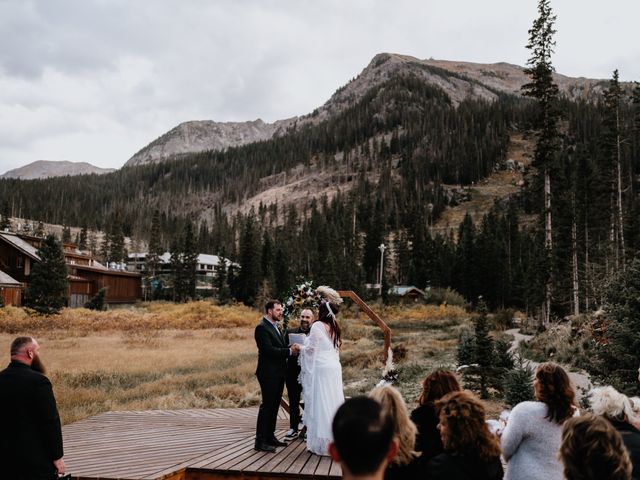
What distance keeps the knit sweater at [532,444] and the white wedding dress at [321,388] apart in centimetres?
267

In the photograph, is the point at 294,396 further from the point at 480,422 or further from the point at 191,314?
the point at 191,314

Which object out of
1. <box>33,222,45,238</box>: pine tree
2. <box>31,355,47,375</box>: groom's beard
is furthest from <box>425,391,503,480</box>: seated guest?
<box>33,222,45,238</box>: pine tree

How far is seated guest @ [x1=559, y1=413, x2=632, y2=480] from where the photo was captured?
2.61 m

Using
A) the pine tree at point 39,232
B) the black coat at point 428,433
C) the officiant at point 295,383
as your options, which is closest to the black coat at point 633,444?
the black coat at point 428,433

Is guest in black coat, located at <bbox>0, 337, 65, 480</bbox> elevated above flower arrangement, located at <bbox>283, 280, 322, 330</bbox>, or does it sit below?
below

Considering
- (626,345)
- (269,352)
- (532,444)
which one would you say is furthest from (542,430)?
(626,345)

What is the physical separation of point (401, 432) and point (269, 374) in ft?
11.3

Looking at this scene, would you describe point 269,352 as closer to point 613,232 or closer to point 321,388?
point 321,388

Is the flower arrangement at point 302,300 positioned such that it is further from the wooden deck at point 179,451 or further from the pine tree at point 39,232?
the pine tree at point 39,232

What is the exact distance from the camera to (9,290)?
4069cm

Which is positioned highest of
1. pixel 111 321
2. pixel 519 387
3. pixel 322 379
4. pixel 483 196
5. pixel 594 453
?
pixel 483 196

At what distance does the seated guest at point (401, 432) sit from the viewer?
327cm

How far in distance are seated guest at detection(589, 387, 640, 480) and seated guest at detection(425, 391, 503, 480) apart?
0.99m

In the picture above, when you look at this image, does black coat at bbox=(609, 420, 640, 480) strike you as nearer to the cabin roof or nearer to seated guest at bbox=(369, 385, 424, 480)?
seated guest at bbox=(369, 385, 424, 480)
